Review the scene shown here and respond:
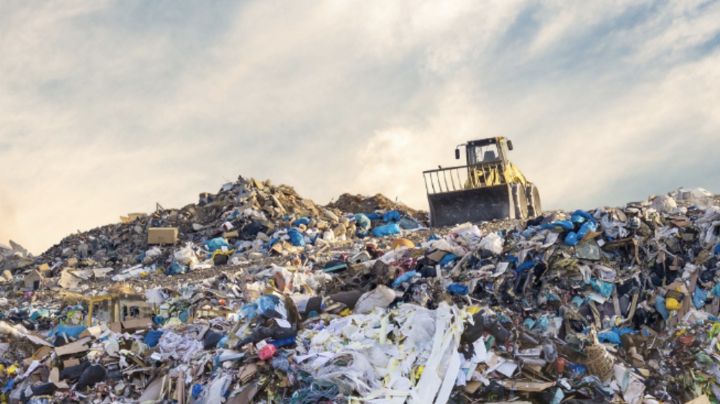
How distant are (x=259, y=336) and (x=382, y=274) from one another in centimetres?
234

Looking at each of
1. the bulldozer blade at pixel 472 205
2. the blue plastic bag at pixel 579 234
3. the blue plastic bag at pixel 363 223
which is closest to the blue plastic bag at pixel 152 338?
the blue plastic bag at pixel 579 234

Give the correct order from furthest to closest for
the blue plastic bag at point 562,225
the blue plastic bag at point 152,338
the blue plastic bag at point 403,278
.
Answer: the blue plastic bag at point 562,225
the blue plastic bag at point 403,278
the blue plastic bag at point 152,338

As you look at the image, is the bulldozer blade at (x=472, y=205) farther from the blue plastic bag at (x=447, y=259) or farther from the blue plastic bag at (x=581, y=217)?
the blue plastic bag at (x=447, y=259)

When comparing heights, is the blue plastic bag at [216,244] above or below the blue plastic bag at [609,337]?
above

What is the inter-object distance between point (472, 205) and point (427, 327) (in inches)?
381

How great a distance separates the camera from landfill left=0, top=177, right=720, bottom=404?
21.2 feet

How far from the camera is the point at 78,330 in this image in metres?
9.07

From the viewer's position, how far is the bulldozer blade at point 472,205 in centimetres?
1595

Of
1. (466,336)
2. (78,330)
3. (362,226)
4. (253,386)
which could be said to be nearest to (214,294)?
(78,330)

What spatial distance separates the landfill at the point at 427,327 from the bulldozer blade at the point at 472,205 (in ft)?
14.3

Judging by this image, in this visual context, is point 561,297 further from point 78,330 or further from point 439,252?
point 78,330

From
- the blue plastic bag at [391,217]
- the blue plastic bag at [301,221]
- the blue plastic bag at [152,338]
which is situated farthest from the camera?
the blue plastic bag at [391,217]

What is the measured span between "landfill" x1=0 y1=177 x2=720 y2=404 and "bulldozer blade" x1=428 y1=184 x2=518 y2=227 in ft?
14.3

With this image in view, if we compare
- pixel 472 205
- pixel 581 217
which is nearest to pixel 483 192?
pixel 472 205
